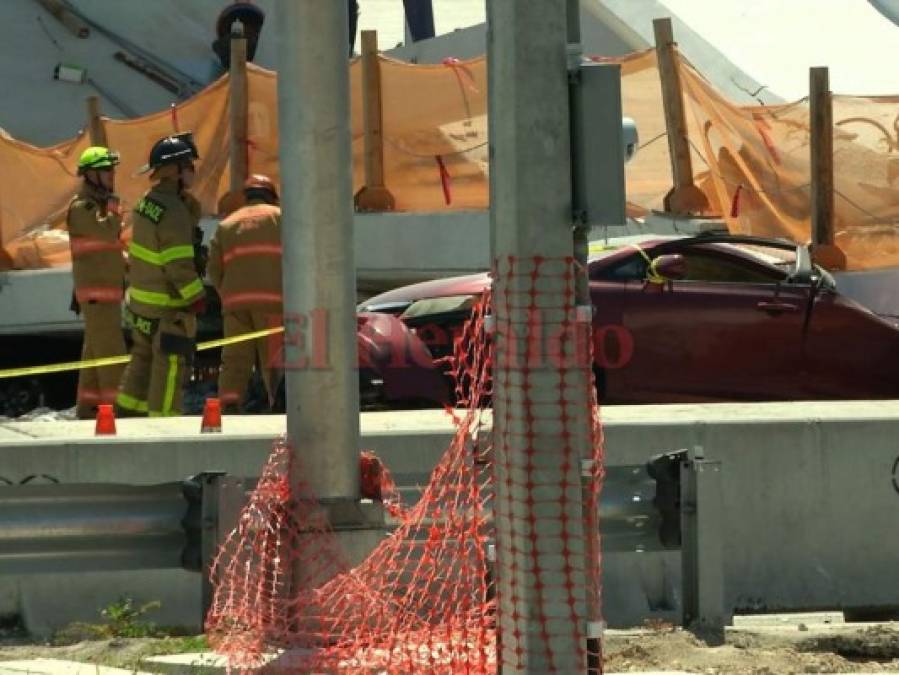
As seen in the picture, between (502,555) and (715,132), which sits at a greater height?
(715,132)

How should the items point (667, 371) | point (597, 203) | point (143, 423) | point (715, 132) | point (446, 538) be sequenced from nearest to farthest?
1. point (597, 203)
2. point (446, 538)
3. point (143, 423)
4. point (667, 371)
5. point (715, 132)

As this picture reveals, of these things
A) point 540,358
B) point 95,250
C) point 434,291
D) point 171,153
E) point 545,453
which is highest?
point 171,153

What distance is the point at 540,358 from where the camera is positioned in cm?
532

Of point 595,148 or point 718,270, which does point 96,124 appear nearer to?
point 718,270

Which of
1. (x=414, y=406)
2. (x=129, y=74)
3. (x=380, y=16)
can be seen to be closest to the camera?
(x=414, y=406)

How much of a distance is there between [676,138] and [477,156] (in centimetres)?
183

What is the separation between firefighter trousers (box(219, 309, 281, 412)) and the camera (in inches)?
507

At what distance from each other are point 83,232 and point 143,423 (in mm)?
4824

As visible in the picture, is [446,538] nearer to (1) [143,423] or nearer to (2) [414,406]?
(1) [143,423]

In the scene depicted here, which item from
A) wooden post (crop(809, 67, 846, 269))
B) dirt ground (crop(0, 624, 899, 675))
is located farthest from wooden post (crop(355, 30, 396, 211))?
dirt ground (crop(0, 624, 899, 675))

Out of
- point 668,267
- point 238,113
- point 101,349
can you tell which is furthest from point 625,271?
point 238,113

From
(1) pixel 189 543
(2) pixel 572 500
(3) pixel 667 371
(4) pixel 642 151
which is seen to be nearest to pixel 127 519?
(1) pixel 189 543

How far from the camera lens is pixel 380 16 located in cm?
3284

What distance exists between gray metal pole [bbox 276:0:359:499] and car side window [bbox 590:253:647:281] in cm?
588
